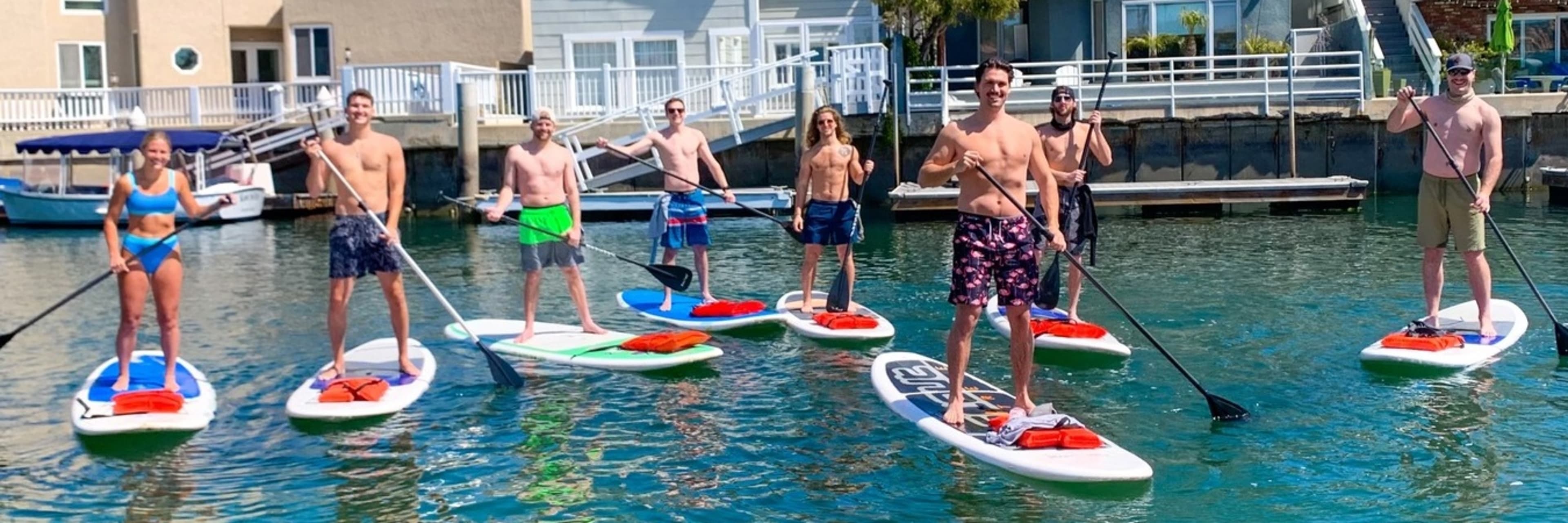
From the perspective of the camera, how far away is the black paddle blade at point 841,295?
12.8 meters

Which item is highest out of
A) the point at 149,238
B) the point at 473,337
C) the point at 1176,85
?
the point at 1176,85

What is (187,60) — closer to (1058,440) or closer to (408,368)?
(408,368)

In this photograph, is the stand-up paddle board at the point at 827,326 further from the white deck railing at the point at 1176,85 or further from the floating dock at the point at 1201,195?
the white deck railing at the point at 1176,85

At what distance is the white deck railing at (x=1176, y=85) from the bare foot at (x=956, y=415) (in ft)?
55.9

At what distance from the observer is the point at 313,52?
3491 centimetres

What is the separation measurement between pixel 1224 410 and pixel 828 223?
4509mm

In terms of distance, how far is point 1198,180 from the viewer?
26.6 metres

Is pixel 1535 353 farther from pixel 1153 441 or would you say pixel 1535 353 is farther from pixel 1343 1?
pixel 1343 1

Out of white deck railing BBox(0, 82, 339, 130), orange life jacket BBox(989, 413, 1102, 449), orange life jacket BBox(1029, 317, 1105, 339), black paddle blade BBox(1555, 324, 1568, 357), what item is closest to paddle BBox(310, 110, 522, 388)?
orange life jacket BBox(1029, 317, 1105, 339)

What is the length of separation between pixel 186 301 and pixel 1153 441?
35.8ft

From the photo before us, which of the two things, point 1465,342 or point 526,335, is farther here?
point 526,335

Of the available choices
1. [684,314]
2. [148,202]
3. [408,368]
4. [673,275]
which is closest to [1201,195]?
[684,314]

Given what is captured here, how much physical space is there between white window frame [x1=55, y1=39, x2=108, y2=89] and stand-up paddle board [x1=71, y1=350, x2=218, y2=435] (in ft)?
89.5

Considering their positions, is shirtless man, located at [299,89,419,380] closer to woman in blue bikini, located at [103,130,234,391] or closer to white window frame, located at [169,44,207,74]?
woman in blue bikini, located at [103,130,234,391]
